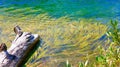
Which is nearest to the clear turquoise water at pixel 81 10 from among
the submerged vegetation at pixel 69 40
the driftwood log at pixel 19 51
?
the submerged vegetation at pixel 69 40

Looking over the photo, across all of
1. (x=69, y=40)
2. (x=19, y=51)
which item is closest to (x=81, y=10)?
(x=69, y=40)

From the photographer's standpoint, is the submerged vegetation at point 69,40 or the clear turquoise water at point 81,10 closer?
the submerged vegetation at point 69,40

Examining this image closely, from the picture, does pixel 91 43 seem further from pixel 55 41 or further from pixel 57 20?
pixel 57 20

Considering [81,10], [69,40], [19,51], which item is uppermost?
[19,51]

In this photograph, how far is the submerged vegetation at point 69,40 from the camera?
4207 mm

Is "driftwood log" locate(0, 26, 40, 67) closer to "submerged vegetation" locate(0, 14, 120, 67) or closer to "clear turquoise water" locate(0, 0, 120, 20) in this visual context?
"submerged vegetation" locate(0, 14, 120, 67)

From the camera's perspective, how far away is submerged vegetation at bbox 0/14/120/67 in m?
4.21

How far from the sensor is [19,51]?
12.4 ft

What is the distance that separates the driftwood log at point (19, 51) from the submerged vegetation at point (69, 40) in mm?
666

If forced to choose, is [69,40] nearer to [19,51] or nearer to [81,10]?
[19,51]

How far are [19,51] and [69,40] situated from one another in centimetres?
282

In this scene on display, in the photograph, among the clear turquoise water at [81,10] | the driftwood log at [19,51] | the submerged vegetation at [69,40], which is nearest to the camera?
the driftwood log at [19,51]

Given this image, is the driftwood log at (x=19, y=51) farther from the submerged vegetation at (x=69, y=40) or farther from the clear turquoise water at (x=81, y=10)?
the clear turquoise water at (x=81, y=10)

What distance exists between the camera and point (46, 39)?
667 centimetres
